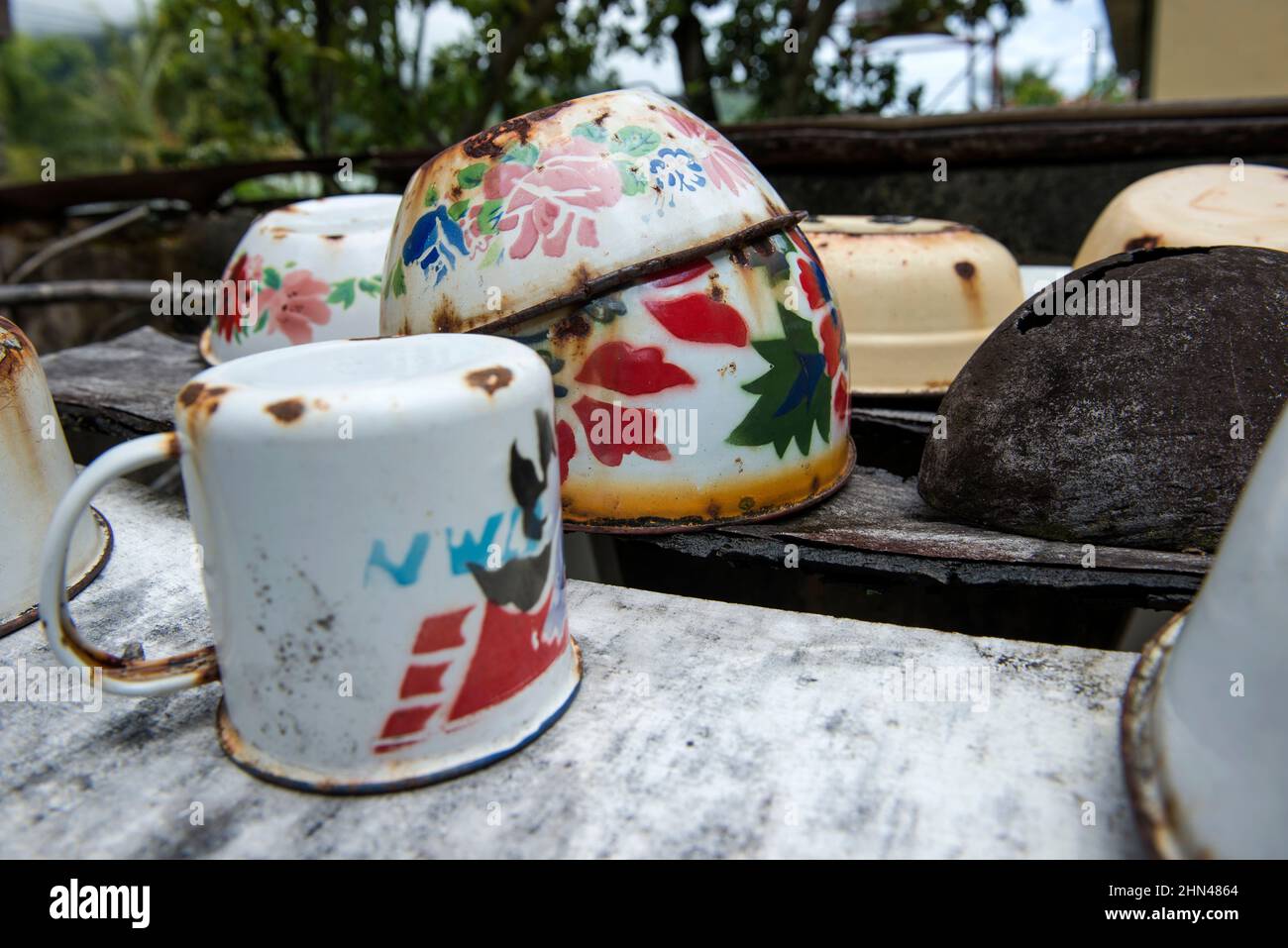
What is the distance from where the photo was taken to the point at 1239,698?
3.02 feet

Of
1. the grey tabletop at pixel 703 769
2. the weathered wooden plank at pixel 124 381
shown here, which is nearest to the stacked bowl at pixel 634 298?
the grey tabletop at pixel 703 769

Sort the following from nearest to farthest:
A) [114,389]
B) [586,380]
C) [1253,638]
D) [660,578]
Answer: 1. [1253,638]
2. [586,380]
3. [660,578]
4. [114,389]

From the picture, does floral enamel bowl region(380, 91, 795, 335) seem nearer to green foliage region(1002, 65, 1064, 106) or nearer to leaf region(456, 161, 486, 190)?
leaf region(456, 161, 486, 190)

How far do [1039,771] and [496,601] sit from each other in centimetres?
70

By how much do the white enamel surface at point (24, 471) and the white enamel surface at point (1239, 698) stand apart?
1568 millimetres

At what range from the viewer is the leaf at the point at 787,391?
70.5 inches

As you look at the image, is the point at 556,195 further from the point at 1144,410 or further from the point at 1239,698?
the point at 1239,698

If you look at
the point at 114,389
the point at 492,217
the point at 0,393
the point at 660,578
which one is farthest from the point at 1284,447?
the point at 114,389

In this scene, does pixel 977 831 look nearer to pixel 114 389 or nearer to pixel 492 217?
pixel 492 217

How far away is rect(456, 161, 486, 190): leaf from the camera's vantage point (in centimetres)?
180

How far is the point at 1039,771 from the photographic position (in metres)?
1.19

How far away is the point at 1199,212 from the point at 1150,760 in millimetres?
2207

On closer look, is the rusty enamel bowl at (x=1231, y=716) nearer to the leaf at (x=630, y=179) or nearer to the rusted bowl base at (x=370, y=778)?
the rusted bowl base at (x=370, y=778)

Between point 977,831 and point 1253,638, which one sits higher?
point 1253,638
